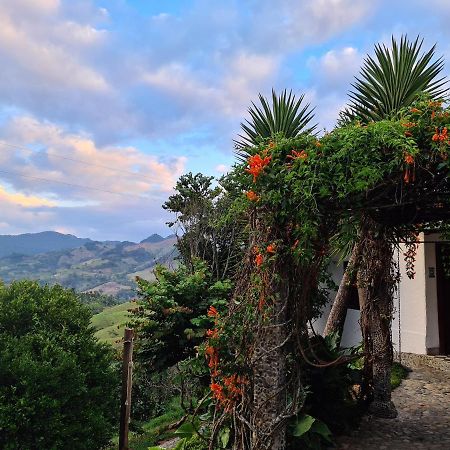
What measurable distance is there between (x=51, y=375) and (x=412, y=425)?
505 cm

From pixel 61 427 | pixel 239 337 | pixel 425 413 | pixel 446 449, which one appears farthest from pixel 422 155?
pixel 61 427

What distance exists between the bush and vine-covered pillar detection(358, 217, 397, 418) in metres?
4.28

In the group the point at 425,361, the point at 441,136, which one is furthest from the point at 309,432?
the point at 425,361

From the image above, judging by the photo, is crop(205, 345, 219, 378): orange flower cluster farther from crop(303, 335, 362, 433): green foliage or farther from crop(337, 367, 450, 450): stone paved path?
crop(337, 367, 450, 450): stone paved path

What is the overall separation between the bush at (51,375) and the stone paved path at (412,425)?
4012 millimetres

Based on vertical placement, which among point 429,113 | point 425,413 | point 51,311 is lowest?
point 425,413

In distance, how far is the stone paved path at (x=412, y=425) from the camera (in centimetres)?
491

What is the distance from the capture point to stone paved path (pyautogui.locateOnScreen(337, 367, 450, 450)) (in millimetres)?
4906

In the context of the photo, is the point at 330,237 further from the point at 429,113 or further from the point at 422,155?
the point at 429,113

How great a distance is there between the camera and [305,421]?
4.41m

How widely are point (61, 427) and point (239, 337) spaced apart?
4.00m

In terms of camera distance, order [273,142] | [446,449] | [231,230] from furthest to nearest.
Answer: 1. [231,230]
2. [446,449]
3. [273,142]

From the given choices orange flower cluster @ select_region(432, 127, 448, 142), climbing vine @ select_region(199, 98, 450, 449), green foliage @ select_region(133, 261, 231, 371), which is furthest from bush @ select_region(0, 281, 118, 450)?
orange flower cluster @ select_region(432, 127, 448, 142)

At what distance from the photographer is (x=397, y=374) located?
26.1 ft
